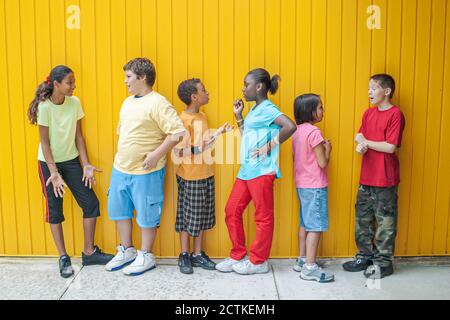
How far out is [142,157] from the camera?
12.6 feet

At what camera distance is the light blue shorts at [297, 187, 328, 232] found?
3848 millimetres

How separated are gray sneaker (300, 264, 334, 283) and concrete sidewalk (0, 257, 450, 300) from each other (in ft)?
0.13

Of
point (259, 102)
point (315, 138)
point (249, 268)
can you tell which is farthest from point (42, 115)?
point (315, 138)

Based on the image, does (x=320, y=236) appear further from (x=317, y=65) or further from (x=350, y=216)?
(x=317, y=65)

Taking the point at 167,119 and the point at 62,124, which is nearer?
the point at 167,119

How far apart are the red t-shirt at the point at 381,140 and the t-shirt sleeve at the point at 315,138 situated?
43 centimetres

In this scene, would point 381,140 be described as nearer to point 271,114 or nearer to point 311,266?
point 271,114

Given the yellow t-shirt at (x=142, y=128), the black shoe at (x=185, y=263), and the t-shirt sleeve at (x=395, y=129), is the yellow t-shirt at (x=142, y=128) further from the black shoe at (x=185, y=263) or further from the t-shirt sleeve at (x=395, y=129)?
the t-shirt sleeve at (x=395, y=129)

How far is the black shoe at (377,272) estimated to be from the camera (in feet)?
12.6

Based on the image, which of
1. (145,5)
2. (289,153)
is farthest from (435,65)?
(145,5)

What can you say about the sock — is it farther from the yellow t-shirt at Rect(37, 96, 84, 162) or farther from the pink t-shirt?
the yellow t-shirt at Rect(37, 96, 84, 162)

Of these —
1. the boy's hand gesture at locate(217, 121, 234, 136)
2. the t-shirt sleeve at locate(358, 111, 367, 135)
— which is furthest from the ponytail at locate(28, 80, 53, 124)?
the t-shirt sleeve at locate(358, 111, 367, 135)

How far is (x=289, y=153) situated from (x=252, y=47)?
923mm

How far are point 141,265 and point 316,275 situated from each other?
53.9 inches
